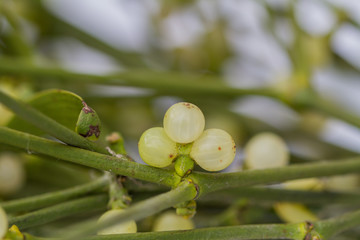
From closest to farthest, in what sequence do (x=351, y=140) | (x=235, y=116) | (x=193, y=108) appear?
(x=193, y=108)
(x=235, y=116)
(x=351, y=140)

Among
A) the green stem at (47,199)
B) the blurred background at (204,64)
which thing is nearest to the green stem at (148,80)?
the blurred background at (204,64)

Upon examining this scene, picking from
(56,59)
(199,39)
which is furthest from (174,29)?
(56,59)

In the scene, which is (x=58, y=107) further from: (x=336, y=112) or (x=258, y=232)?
(x=336, y=112)

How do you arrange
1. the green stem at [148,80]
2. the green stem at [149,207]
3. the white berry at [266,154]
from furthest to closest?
the green stem at [148,80], the white berry at [266,154], the green stem at [149,207]

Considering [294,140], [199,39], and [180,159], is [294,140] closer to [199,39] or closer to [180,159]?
[199,39]

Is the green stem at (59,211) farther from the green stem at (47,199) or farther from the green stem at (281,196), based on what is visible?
the green stem at (281,196)

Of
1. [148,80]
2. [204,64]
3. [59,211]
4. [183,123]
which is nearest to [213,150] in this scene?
[183,123]

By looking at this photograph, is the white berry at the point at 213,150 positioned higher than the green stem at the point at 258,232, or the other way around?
the white berry at the point at 213,150

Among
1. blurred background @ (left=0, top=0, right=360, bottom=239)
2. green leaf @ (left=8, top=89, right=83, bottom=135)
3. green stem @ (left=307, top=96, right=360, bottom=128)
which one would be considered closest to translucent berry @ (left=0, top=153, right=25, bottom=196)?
blurred background @ (left=0, top=0, right=360, bottom=239)
